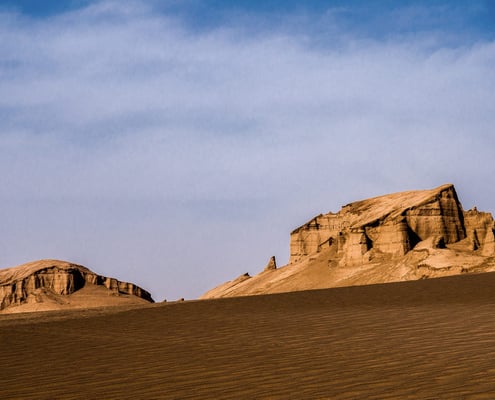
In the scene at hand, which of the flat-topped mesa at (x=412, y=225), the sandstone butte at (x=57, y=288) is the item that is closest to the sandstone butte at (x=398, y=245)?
the flat-topped mesa at (x=412, y=225)

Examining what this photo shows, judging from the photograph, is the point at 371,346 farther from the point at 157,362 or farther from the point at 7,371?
the point at 7,371

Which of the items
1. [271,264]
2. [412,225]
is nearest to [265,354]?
[412,225]

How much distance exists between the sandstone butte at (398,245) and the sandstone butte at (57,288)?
24.8 m

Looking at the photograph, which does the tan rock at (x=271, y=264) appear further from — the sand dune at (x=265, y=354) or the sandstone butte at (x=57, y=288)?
the sand dune at (x=265, y=354)

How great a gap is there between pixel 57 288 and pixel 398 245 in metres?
54.0

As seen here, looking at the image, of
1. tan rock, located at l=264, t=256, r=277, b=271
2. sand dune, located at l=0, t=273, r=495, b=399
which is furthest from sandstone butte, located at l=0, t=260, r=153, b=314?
sand dune, located at l=0, t=273, r=495, b=399

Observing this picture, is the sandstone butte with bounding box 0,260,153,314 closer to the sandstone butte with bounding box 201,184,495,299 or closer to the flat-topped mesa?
the sandstone butte with bounding box 201,184,495,299

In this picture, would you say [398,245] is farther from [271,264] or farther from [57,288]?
[57,288]

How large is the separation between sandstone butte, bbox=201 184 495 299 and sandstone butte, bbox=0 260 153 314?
81.2 ft

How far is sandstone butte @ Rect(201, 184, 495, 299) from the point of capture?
205 ft

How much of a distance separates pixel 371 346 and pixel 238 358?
6.26ft

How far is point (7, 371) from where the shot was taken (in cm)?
884

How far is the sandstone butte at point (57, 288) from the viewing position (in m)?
94.2

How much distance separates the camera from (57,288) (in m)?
100
